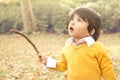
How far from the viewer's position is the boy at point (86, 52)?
3.65 m

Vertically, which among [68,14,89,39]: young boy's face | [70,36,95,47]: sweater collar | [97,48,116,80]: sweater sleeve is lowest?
[97,48,116,80]: sweater sleeve

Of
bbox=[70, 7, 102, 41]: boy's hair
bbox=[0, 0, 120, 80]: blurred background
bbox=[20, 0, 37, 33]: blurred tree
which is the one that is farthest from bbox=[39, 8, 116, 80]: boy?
bbox=[20, 0, 37, 33]: blurred tree

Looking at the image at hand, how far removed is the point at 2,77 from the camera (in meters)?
8.27

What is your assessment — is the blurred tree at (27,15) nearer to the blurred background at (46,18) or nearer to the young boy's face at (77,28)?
the blurred background at (46,18)

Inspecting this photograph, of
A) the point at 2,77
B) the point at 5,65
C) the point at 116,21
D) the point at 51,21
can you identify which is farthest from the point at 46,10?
the point at 2,77

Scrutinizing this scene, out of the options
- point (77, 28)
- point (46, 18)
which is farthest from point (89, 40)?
point (46, 18)

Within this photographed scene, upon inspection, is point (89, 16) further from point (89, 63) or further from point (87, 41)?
point (89, 63)

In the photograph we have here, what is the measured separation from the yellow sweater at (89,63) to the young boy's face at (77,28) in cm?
11

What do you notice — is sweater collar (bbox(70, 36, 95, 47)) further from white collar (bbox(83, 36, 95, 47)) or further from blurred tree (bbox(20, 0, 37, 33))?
blurred tree (bbox(20, 0, 37, 33))

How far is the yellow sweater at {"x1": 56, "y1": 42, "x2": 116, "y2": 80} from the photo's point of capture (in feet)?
12.0

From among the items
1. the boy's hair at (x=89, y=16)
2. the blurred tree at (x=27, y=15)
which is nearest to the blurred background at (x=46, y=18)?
the blurred tree at (x=27, y=15)

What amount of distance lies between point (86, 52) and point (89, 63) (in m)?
0.11

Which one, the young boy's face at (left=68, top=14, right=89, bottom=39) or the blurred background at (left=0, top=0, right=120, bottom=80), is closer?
the young boy's face at (left=68, top=14, right=89, bottom=39)

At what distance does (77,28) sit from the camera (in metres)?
3.66
